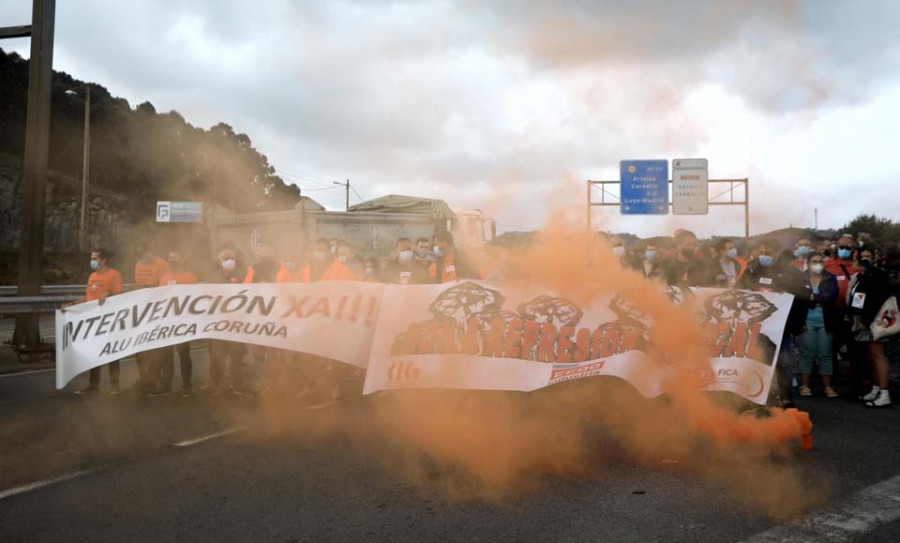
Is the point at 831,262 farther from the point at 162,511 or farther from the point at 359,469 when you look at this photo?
the point at 162,511

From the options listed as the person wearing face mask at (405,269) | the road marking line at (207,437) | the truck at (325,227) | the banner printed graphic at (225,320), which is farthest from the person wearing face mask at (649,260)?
the truck at (325,227)

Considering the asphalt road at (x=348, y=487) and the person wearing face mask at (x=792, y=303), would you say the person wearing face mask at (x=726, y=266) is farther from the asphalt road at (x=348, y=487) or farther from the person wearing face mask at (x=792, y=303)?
the asphalt road at (x=348, y=487)

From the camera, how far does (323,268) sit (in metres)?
8.55

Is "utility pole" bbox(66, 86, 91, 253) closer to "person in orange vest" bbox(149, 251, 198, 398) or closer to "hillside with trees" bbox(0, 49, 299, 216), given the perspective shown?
"hillside with trees" bbox(0, 49, 299, 216)

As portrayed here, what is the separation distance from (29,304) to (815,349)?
11.1 metres

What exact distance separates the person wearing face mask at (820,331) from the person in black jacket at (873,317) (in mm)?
519

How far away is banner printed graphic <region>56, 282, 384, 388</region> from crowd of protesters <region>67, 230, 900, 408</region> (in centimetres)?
40

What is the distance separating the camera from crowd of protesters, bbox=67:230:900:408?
705cm

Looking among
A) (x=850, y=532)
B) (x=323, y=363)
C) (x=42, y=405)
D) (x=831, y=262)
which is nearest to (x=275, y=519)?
(x=850, y=532)

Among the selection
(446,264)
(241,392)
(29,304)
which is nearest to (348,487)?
(241,392)

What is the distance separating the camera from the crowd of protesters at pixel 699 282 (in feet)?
23.1

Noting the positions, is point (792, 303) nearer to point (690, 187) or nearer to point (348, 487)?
point (348, 487)

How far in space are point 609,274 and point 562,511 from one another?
2.50m

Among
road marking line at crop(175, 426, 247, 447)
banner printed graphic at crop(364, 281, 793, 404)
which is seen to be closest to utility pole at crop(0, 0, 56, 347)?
road marking line at crop(175, 426, 247, 447)
